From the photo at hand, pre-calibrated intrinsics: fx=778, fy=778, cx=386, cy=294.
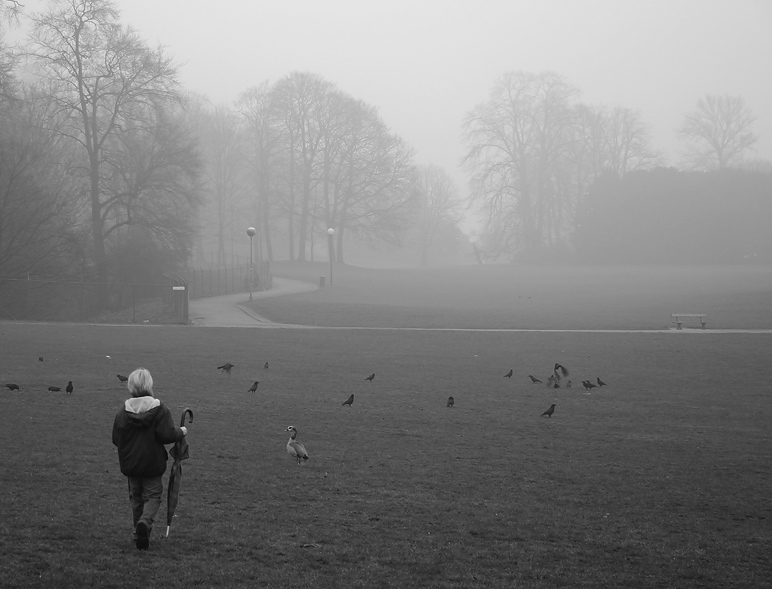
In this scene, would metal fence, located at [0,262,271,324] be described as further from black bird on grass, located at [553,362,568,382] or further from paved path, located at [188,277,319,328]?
black bird on grass, located at [553,362,568,382]

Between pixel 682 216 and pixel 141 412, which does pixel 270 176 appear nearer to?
pixel 682 216

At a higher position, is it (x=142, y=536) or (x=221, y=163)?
(x=221, y=163)

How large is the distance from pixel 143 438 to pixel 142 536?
851mm

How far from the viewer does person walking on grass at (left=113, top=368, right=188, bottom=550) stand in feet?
22.0

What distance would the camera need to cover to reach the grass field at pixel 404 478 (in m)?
6.75

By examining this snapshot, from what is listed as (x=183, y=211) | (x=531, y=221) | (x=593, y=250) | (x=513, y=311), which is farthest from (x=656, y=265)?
(x=183, y=211)

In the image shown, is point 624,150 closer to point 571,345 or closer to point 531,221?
point 531,221

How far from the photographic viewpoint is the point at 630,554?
7.32 m

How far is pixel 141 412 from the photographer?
6695mm

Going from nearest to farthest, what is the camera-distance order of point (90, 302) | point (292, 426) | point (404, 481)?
point (404, 481)
point (292, 426)
point (90, 302)

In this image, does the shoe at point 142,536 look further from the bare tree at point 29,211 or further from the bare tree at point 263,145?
the bare tree at point 263,145

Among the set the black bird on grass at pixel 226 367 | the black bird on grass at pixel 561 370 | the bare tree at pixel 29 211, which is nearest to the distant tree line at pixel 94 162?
the bare tree at pixel 29 211

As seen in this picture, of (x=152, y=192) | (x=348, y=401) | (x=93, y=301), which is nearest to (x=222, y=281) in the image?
(x=152, y=192)

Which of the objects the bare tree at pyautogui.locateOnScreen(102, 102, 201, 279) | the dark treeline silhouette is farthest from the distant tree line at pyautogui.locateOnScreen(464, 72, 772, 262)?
the bare tree at pyautogui.locateOnScreen(102, 102, 201, 279)
